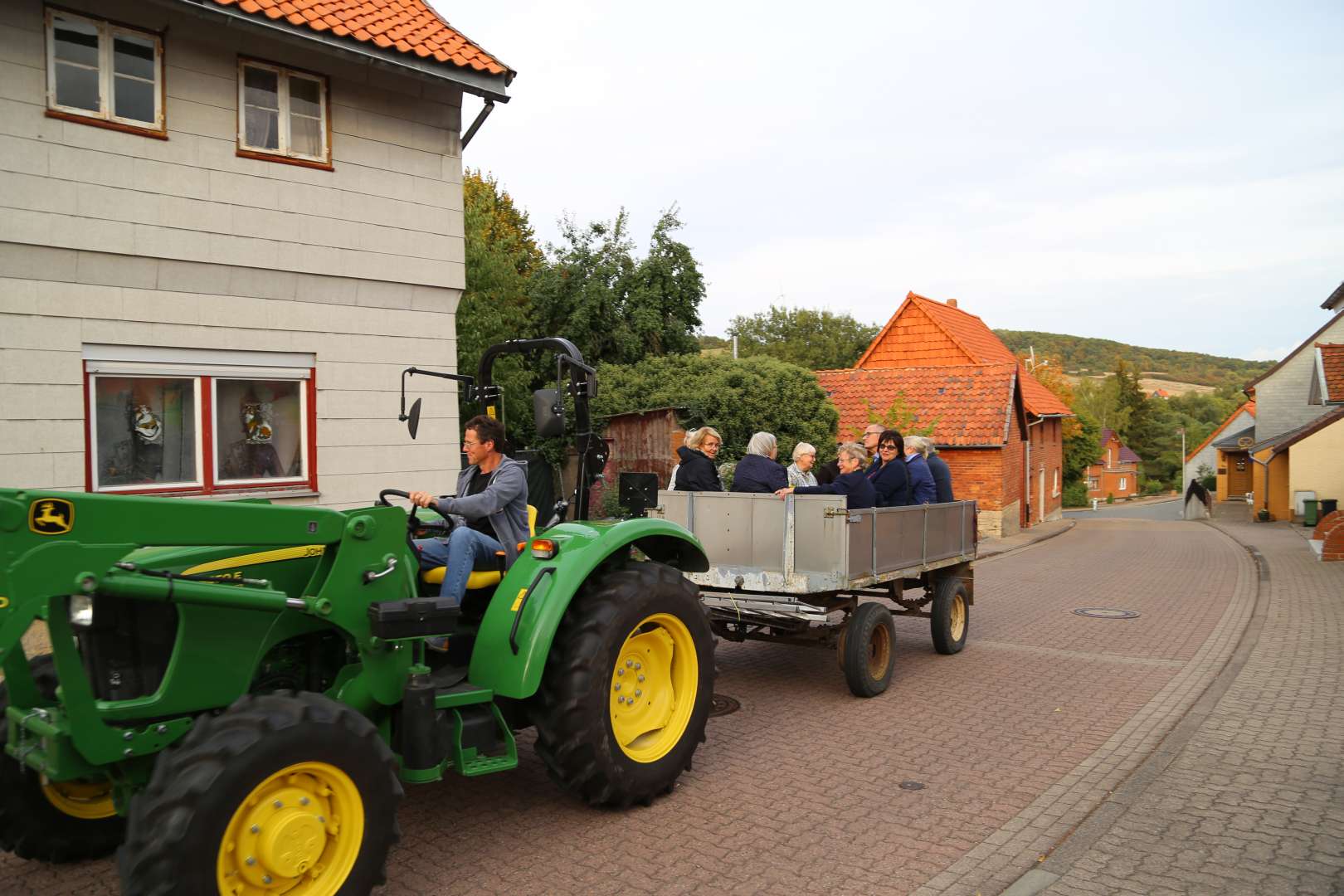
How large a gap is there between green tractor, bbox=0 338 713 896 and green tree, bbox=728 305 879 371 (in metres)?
45.5

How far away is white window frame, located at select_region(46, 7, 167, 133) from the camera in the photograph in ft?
26.3

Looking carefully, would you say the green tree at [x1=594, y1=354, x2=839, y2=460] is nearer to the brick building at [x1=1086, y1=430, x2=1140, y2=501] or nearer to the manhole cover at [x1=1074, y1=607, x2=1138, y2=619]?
the manhole cover at [x1=1074, y1=607, x2=1138, y2=619]

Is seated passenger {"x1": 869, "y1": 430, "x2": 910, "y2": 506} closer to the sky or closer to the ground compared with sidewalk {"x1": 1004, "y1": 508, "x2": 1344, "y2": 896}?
closer to the sky

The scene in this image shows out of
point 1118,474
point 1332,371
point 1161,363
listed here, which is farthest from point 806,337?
point 1161,363

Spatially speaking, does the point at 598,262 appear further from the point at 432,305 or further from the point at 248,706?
the point at 248,706

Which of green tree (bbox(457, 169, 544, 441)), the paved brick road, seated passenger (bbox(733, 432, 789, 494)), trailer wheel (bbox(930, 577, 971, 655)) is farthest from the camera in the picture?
green tree (bbox(457, 169, 544, 441))

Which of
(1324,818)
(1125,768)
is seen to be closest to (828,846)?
(1125,768)

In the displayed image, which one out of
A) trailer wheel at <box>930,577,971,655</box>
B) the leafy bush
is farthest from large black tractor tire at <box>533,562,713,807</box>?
the leafy bush

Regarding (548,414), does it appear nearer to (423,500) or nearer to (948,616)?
(423,500)

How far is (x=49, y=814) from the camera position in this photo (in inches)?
150

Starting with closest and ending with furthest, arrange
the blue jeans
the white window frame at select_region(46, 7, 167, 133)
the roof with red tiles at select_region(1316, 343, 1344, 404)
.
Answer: the blue jeans, the white window frame at select_region(46, 7, 167, 133), the roof with red tiles at select_region(1316, 343, 1344, 404)

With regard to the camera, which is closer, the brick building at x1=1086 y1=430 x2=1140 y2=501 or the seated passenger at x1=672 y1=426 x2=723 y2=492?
the seated passenger at x1=672 y1=426 x2=723 y2=492

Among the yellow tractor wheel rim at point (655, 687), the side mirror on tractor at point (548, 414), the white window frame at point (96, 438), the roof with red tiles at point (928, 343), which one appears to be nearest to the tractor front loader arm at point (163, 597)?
the side mirror on tractor at point (548, 414)

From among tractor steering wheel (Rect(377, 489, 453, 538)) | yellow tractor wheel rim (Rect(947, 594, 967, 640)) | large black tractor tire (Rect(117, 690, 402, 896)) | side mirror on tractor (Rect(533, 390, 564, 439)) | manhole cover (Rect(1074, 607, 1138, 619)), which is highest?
side mirror on tractor (Rect(533, 390, 564, 439))
